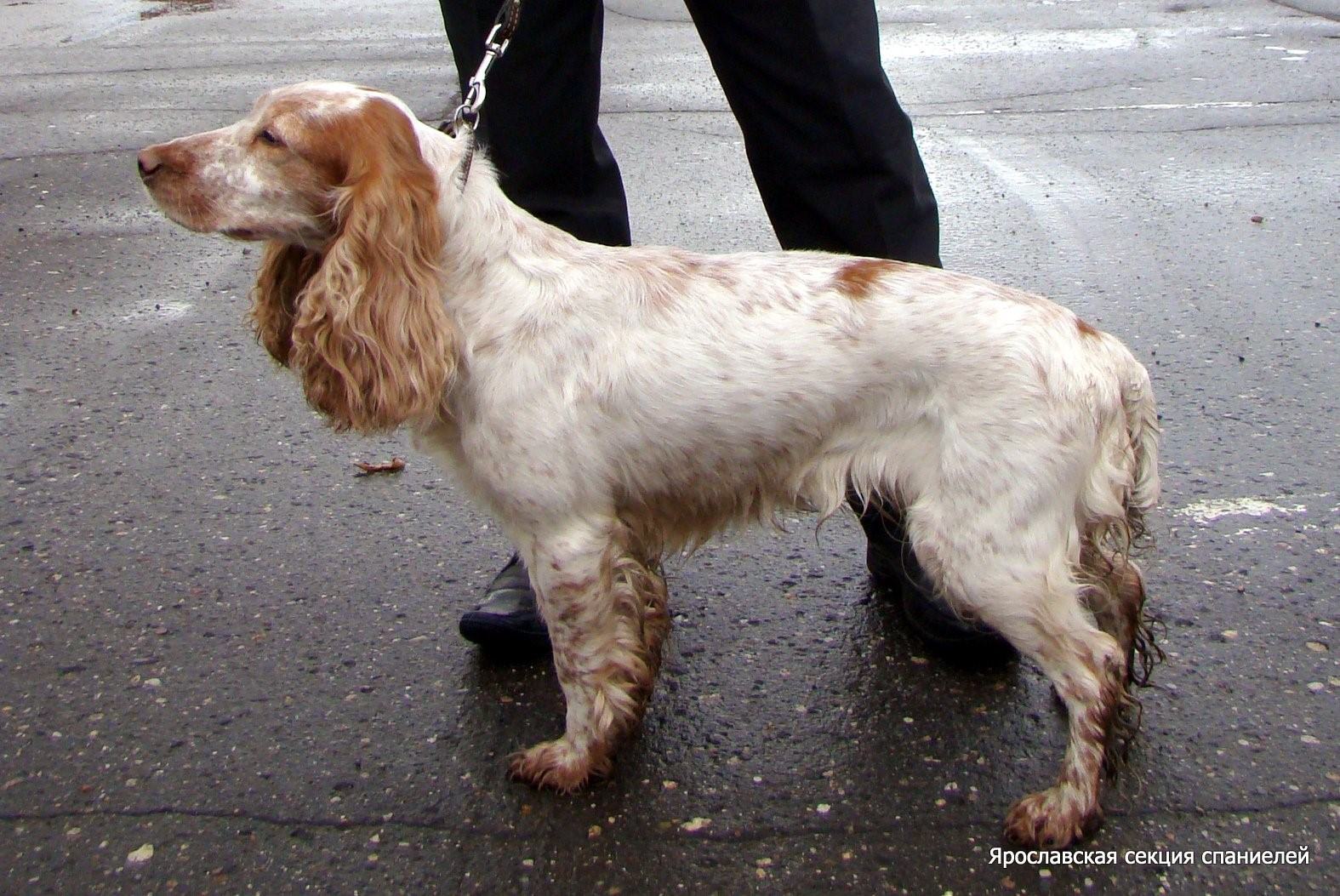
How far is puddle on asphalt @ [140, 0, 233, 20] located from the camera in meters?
12.5

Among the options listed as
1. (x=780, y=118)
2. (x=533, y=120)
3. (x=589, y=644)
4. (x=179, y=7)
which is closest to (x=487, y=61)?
(x=533, y=120)

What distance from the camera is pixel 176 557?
3256mm

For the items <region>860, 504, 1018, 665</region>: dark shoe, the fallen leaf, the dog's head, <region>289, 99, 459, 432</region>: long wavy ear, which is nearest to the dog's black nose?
the dog's head

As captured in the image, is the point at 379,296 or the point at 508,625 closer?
the point at 379,296

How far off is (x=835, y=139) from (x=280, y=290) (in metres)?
1.17

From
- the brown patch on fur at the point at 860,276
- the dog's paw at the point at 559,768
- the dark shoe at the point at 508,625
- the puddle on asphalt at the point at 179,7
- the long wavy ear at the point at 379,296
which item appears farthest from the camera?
the puddle on asphalt at the point at 179,7

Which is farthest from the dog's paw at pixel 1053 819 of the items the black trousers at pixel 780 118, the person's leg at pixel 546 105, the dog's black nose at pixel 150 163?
the dog's black nose at pixel 150 163

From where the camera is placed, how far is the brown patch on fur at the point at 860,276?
7.78ft

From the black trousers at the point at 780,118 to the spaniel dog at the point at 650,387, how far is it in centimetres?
39

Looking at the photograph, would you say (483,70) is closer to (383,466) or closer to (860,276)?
(860,276)

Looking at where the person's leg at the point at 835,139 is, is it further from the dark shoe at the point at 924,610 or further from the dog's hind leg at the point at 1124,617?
the dog's hind leg at the point at 1124,617

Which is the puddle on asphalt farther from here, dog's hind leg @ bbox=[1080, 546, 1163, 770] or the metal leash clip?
dog's hind leg @ bbox=[1080, 546, 1163, 770]

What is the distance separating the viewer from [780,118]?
2777 millimetres

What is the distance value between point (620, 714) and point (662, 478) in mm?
462
